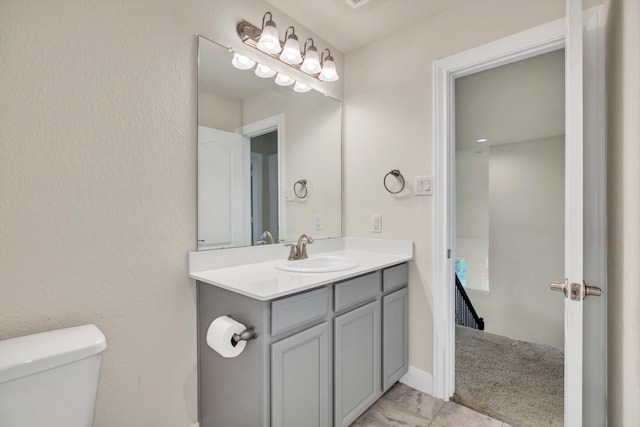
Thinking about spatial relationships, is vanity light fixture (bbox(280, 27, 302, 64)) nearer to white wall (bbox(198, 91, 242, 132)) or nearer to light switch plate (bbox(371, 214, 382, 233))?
white wall (bbox(198, 91, 242, 132))

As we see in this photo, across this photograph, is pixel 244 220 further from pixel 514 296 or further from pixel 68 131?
pixel 514 296

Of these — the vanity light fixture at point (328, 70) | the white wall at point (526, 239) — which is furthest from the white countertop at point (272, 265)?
the white wall at point (526, 239)

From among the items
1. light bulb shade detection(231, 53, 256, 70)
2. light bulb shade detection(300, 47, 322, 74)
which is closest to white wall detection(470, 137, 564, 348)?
light bulb shade detection(300, 47, 322, 74)

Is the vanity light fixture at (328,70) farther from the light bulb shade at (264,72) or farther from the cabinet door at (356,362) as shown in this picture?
the cabinet door at (356,362)

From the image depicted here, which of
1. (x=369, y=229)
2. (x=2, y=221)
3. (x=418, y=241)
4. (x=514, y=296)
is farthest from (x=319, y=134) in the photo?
(x=514, y=296)

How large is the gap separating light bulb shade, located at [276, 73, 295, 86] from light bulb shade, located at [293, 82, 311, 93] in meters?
0.04

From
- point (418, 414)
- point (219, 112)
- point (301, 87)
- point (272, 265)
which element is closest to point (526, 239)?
point (418, 414)

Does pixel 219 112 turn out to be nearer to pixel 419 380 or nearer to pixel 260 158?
pixel 260 158

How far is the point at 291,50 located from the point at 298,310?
4.72 feet

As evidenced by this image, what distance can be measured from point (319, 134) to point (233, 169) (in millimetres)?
778

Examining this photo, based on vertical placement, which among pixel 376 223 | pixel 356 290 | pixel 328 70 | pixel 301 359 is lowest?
pixel 301 359

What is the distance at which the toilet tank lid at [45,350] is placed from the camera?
86 centimetres

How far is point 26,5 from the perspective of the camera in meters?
1.04

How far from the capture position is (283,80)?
6.24ft
